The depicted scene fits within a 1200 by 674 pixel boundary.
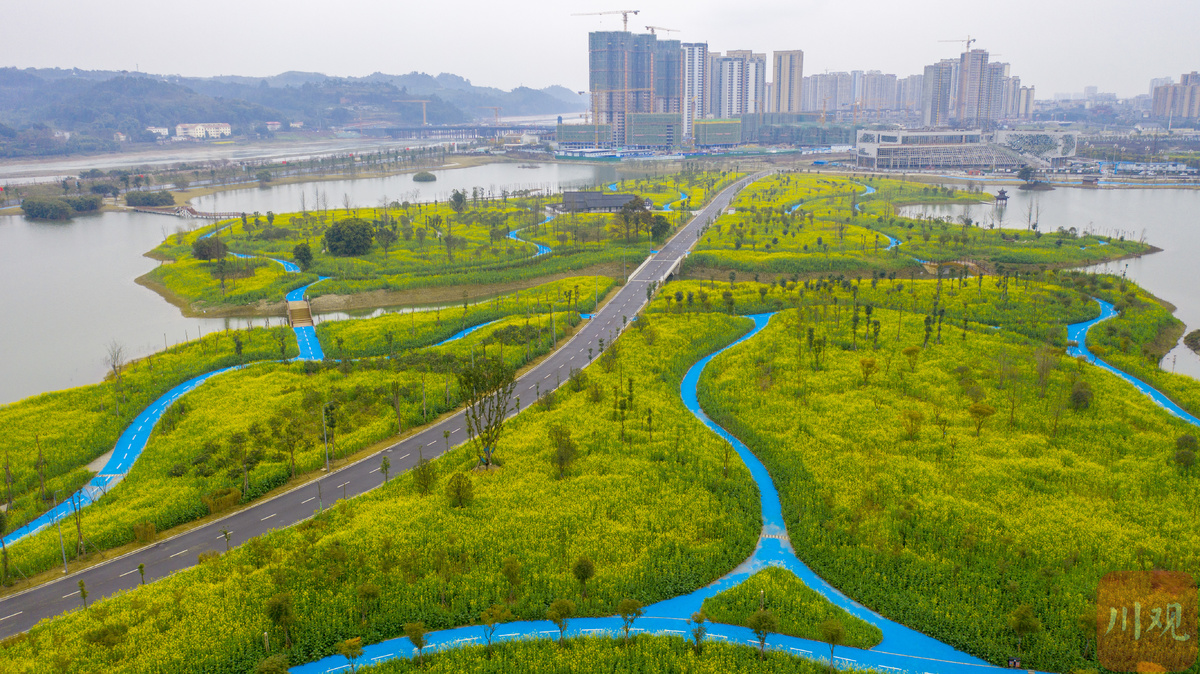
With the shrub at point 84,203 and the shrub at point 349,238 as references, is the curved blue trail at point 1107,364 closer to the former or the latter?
the shrub at point 349,238

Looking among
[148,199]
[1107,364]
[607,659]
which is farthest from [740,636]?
[148,199]

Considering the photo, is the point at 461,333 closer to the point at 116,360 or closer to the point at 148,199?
the point at 116,360

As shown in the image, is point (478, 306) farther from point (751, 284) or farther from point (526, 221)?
point (526, 221)

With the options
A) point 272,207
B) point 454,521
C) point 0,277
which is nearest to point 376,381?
point 454,521

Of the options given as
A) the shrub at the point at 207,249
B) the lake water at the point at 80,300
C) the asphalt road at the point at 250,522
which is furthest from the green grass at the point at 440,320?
the shrub at the point at 207,249

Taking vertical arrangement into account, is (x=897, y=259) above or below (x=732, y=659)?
above

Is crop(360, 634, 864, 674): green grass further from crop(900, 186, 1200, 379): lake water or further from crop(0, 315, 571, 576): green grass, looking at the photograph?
crop(900, 186, 1200, 379): lake water

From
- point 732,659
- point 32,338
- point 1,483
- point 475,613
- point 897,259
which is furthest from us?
point 897,259
